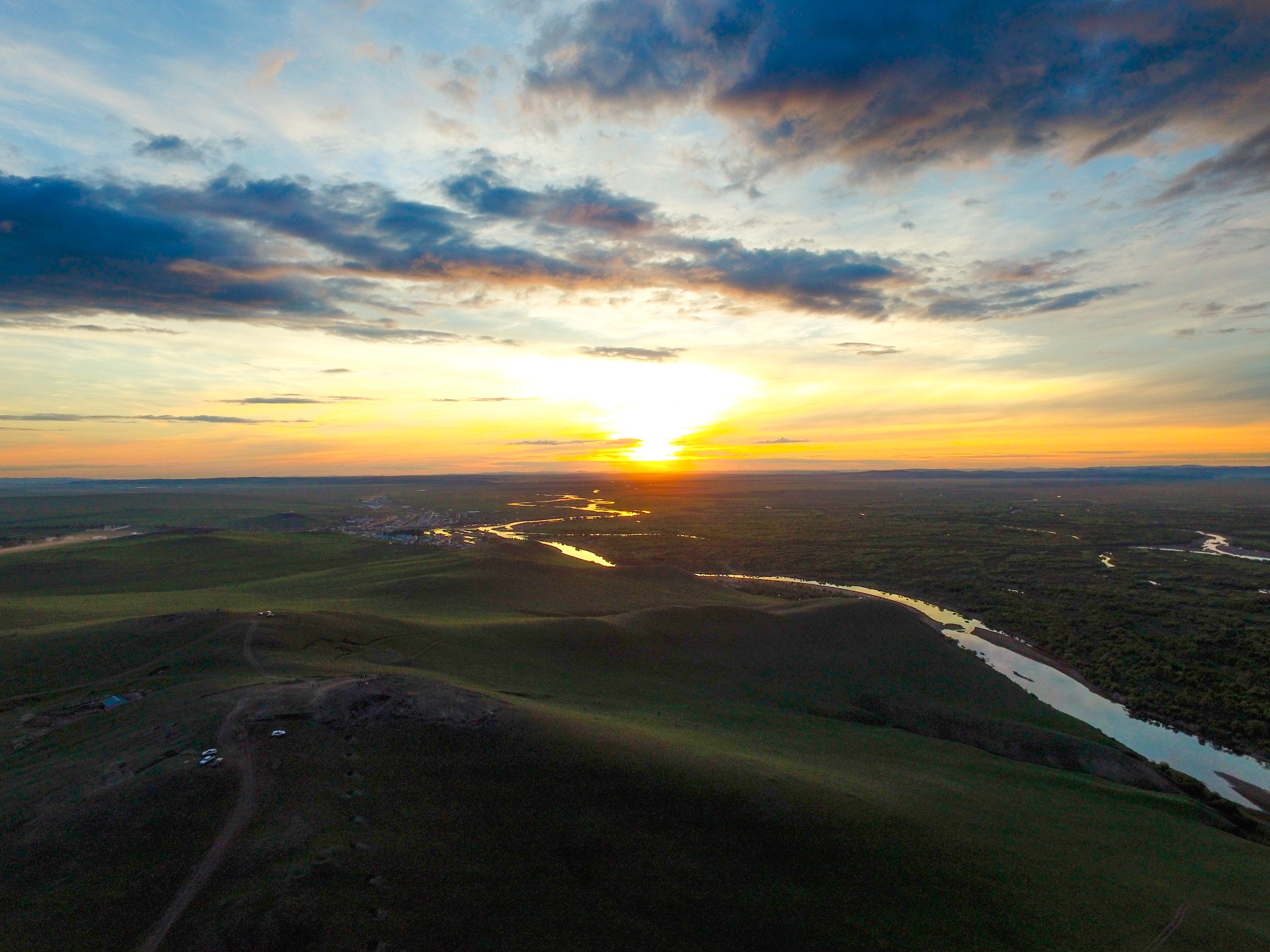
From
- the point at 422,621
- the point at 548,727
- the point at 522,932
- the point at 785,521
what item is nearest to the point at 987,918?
the point at 522,932

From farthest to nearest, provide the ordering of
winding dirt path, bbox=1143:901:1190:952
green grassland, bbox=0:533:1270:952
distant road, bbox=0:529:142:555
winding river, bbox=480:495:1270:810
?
distant road, bbox=0:529:142:555
winding river, bbox=480:495:1270:810
winding dirt path, bbox=1143:901:1190:952
green grassland, bbox=0:533:1270:952

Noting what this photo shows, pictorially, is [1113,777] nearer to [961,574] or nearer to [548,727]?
[548,727]

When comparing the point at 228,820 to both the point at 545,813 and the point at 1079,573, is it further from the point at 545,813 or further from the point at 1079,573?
the point at 1079,573

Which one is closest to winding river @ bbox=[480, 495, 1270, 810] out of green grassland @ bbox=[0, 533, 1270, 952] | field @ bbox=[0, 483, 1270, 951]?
field @ bbox=[0, 483, 1270, 951]

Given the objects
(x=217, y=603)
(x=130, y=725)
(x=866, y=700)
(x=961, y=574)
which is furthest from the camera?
(x=961, y=574)

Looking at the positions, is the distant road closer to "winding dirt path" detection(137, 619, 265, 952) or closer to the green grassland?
the green grassland

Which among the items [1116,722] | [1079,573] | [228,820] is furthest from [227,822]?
[1079,573]

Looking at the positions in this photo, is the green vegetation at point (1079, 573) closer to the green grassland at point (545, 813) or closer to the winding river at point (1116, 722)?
the winding river at point (1116, 722)

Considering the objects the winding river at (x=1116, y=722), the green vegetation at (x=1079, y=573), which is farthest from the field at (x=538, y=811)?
the green vegetation at (x=1079, y=573)
